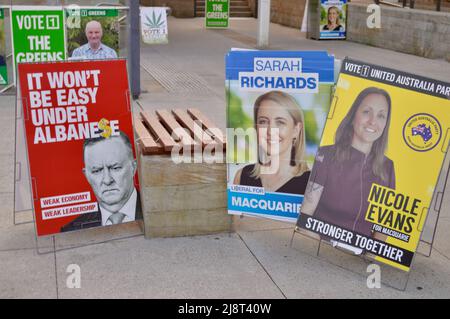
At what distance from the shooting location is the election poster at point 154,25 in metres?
9.57

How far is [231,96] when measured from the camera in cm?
482

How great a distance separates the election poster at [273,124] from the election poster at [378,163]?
7.6 inches

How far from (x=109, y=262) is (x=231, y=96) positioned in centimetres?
147

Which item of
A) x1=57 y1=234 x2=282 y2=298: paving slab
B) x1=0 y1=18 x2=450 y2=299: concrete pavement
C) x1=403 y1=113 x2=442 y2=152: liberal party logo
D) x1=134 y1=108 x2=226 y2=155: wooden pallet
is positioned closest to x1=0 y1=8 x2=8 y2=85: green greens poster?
x1=0 y1=18 x2=450 y2=299: concrete pavement

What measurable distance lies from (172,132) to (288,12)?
1878cm

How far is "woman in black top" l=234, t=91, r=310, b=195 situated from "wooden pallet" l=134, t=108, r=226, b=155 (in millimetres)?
314

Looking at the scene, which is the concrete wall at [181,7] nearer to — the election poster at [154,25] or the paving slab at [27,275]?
the election poster at [154,25]

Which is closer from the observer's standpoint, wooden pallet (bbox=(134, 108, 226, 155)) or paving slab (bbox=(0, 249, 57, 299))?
paving slab (bbox=(0, 249, 57, 299))

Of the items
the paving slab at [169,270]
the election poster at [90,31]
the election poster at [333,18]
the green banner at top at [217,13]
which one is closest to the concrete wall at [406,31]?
the election poster at [333,18]

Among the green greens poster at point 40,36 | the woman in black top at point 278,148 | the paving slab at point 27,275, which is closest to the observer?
the paving slab at point 27,275

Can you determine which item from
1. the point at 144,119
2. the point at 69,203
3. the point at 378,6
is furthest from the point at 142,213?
the point at 378,6

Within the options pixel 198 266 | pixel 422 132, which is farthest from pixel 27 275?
pixel 422 132

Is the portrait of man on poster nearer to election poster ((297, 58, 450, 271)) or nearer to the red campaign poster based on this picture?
the red campaign poster

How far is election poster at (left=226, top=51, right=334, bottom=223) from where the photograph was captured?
4.75m
